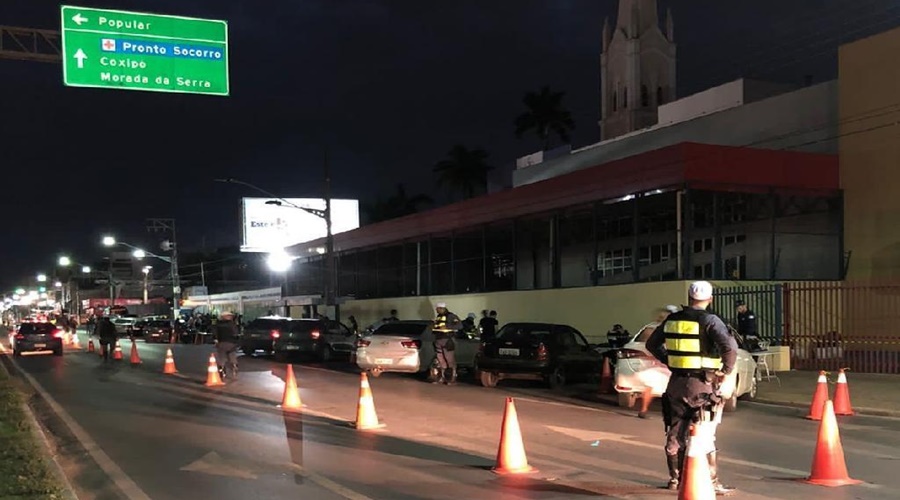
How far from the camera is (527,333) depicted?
16.9 metres

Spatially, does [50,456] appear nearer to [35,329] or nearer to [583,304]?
[583,304]

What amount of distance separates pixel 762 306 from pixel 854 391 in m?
5.35

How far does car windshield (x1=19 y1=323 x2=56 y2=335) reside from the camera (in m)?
30.5

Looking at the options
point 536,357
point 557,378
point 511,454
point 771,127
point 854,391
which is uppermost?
point 771,127

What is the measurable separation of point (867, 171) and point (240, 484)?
20.8 metres

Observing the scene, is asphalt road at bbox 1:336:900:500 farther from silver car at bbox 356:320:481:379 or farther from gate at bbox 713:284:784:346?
gate at bbox 713:284:784:346

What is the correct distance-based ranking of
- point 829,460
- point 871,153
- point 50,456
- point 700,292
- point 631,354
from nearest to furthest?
1. point 700,292
2. point 829,460
3. point 50,456
4. point 631,354
5. point 871,153

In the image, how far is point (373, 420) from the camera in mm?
11234

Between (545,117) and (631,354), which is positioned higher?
(545,117)

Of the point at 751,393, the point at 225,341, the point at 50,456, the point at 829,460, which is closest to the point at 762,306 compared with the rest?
the point at 751,393

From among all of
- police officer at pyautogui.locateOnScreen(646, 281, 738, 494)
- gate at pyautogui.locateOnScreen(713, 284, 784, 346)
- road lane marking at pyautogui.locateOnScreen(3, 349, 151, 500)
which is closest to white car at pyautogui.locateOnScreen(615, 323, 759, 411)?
police officer at pyautogui.locateOnScreen(646, 281, 738, 494)

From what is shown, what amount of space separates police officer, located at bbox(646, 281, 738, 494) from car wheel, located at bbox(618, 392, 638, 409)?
7018 millimetres

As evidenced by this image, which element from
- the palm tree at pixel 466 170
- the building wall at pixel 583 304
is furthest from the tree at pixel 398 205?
the building wall at pixel 583 304

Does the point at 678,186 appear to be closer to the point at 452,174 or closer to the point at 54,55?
the point at 54,55
